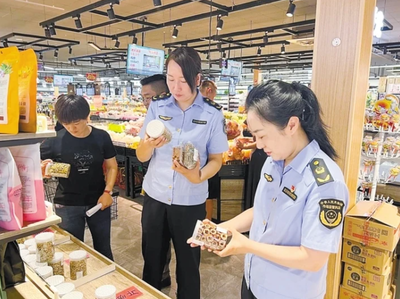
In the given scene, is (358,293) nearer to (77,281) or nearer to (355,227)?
(355,227)

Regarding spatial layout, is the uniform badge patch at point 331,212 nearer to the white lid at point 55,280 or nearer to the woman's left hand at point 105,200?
the white lid at point 55,280

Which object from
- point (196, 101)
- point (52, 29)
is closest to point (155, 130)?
point (196, 101)

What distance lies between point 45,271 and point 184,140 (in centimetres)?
99

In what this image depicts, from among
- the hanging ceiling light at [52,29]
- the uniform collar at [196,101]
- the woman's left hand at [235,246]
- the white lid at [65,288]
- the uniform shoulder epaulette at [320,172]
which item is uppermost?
the hanging ceiling light at [52,29]

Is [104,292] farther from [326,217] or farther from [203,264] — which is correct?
[203,264]

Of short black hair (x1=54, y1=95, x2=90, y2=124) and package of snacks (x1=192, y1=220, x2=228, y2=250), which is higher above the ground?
short black hair (x1=54, y1=95, x2=90, y2=124)

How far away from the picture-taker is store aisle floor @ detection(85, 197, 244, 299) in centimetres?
288

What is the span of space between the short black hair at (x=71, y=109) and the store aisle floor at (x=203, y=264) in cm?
172

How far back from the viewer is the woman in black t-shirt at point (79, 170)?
2.18 m

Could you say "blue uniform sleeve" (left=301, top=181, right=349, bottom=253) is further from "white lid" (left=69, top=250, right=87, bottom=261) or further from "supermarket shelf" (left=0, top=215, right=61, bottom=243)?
"white lid" (left=69, top=250, right=87, bottom=261)

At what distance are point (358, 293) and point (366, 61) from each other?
150 cm

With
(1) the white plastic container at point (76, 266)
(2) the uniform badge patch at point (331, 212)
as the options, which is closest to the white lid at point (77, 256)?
(1) the white plastic container at point (76, 266)

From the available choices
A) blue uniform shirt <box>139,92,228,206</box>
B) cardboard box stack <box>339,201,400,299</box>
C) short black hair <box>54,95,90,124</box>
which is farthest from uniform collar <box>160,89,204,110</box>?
cardboard box stack <box>339,201,400,299</box>

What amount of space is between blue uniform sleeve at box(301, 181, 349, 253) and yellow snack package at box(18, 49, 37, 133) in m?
0.95
